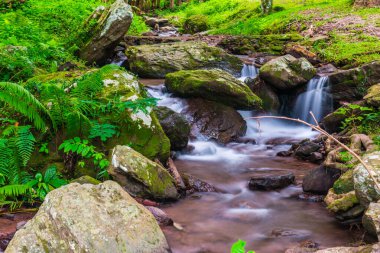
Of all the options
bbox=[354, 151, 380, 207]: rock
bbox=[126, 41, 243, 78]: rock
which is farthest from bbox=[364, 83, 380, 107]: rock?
bbox=[126, 41, 243, 78]: rock

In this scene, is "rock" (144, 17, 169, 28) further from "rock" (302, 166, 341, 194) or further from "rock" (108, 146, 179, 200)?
"rock" (108, 146, 179, 200)

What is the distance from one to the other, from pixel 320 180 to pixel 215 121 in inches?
150

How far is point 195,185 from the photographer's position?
6.00 meters

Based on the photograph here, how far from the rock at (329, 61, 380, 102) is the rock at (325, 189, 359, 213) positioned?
5061 millimetres

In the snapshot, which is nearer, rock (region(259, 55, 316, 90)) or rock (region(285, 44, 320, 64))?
rock (region(259, 55, 316, 90))

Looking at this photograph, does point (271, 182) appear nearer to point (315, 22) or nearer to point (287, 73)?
point (287, 73)

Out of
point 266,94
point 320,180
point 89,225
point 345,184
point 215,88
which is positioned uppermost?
point 89,225

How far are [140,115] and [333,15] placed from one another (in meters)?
13.7

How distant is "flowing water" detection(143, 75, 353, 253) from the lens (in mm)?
4387

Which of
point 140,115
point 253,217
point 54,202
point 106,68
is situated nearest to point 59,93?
point 106,68

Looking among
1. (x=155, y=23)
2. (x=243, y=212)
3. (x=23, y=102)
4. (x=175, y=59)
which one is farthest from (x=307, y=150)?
(x=155, y=23)

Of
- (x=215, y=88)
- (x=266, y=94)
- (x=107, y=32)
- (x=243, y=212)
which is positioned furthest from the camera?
(x=107, y=32)

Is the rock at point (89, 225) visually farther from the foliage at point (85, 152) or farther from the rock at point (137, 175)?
the foliage at point (85, 152)

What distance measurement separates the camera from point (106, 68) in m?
5.66
